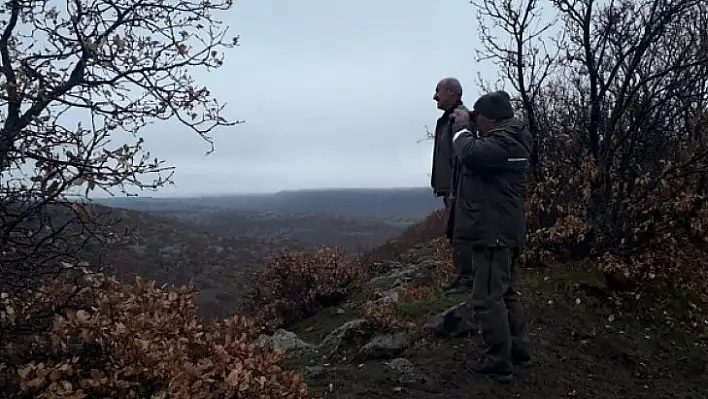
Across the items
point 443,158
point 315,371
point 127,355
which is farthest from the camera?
point 443,158

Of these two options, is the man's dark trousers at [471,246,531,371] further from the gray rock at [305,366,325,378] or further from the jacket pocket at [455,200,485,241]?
the gray rock at [305,366,325,378]

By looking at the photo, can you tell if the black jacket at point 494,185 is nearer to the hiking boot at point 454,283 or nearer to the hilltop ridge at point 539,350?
the hilltop ridge at point 539,350

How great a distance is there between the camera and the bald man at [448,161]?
617 cm

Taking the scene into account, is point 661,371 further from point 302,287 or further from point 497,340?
point 302,287

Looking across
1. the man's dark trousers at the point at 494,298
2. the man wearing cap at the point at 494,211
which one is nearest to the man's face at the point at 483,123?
the man wearing cap at the point at 494,211

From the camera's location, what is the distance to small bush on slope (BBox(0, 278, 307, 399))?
3.14 meters

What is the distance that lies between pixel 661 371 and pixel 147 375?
4211mm

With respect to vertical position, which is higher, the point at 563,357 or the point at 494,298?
the point at 494,298

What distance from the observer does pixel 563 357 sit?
5.60 m

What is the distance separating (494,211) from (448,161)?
181 cm

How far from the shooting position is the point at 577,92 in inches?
326

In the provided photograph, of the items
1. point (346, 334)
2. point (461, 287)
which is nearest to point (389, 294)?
point (461, 287)

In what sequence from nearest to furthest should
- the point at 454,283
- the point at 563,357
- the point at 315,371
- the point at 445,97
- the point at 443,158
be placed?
the point at 315,371 → the point at 563,357 → the point at 445,97 → the point at 443,158 → the point at 454,283

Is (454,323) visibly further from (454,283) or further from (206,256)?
(206,256)
